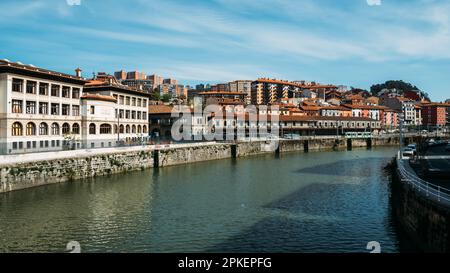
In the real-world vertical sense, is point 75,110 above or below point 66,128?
above

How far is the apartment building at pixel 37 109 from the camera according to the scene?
54.6 meters

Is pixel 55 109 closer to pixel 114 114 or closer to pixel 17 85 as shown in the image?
pixel 17 85

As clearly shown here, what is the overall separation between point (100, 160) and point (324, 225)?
3687 cm

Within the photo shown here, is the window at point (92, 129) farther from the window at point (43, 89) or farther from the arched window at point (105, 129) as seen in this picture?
the window at point (43, 89)

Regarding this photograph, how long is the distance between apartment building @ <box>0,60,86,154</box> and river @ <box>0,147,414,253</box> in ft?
55.8

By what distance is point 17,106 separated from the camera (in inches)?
2224

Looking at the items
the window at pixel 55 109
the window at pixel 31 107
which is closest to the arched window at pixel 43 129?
the window at pixel 31 107

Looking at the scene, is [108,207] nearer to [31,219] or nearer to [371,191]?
[31,219]

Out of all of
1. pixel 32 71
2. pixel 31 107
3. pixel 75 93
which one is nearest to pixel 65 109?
pixel 75 93

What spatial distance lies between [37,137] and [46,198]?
26.4 m

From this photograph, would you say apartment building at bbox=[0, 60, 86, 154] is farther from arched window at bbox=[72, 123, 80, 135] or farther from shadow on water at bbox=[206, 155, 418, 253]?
shadow on water at bbox=[206, 155, 418, 253]

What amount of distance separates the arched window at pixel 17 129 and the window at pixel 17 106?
1.83 meters
